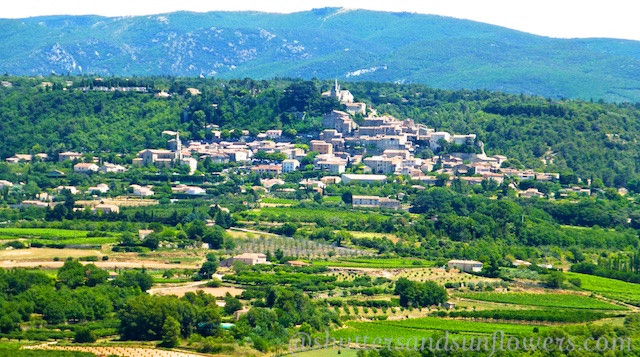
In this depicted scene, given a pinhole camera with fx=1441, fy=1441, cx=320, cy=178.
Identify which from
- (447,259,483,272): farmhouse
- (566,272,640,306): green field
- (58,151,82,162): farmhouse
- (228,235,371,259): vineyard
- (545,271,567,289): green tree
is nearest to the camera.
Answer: (566,272,640,306): green field

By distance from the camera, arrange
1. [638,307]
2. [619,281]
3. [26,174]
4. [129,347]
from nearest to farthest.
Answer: [129,347], [638,307], [619,281], [26,174]

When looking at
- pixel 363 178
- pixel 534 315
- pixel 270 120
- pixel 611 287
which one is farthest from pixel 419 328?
pixel 270 120

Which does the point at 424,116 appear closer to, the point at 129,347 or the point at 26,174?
the point at 26,174

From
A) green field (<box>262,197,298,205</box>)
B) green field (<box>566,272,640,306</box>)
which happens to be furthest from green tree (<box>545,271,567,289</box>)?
green field (<box>262,197,298,205</box>)

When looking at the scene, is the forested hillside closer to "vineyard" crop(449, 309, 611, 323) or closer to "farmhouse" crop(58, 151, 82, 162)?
"farmhouse" crop(58, 151, 82, 162)

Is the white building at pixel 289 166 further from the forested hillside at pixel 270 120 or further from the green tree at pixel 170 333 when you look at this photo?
the green tree at pixel 170 333

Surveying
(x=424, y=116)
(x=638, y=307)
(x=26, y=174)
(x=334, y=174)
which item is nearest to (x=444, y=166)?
(x=334, y=174)
